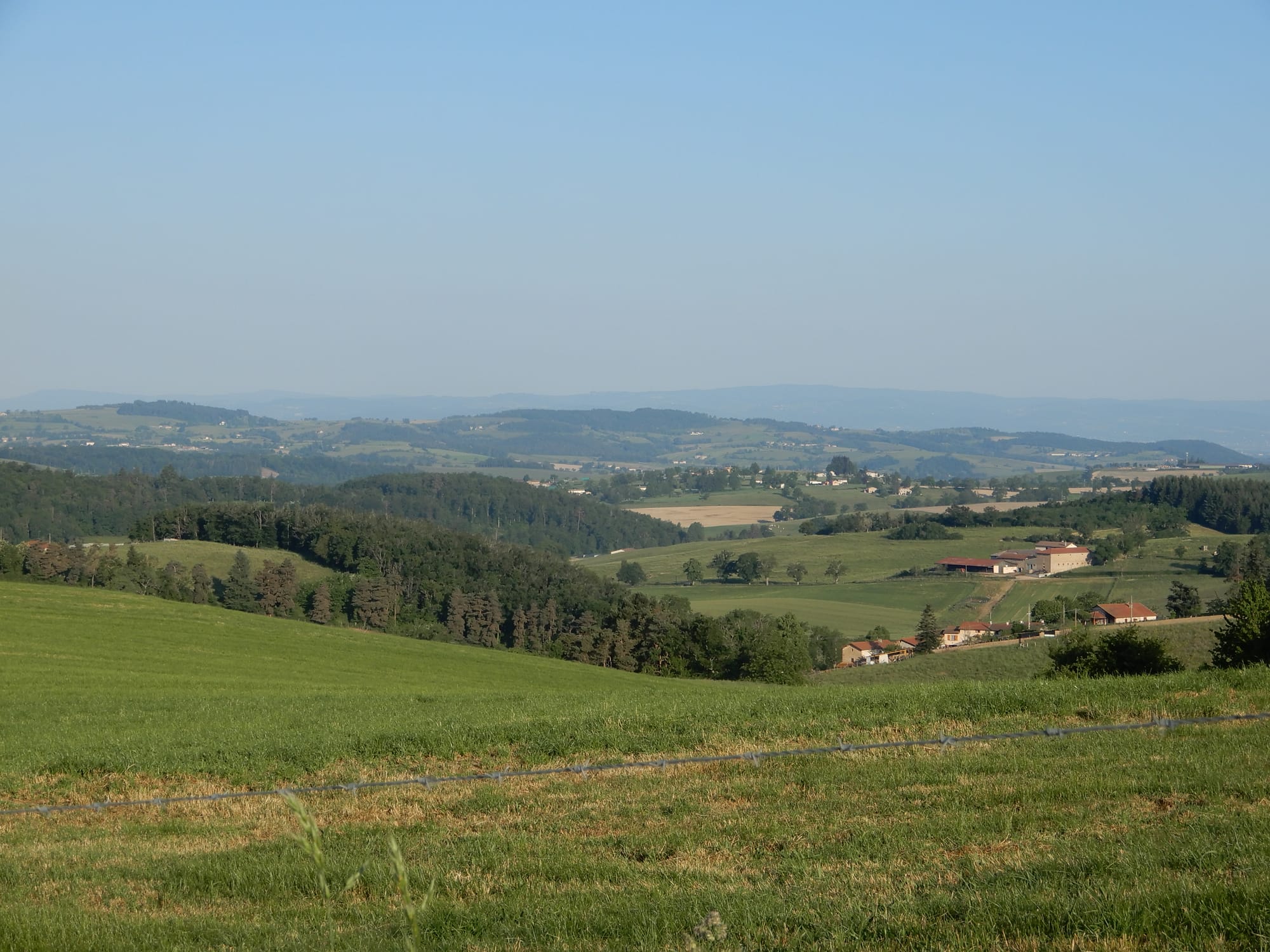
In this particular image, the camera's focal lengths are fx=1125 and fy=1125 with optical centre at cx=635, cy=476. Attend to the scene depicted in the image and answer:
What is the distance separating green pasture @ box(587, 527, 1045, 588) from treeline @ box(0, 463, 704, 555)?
14.9m

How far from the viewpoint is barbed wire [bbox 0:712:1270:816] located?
12.4 meters

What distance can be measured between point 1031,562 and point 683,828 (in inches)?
4598

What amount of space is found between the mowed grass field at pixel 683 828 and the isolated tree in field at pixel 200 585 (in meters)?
69.1

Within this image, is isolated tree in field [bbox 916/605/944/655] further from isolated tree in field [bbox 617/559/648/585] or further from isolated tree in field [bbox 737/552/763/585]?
isolated tree in field [bbox 617/559/648/585]

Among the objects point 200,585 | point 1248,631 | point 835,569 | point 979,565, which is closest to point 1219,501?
point 979,565

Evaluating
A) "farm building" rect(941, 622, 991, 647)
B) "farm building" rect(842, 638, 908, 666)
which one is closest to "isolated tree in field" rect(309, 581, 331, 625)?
"farm building" rect(842, 638, 908, 666)

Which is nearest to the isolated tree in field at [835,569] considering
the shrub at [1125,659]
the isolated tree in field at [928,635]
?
the isolated tree in field at [928,635]

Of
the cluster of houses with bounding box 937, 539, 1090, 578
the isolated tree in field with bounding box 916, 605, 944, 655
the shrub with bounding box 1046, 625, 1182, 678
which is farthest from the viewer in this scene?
the cluster of houses with bounding box 937, 539, 1090, 578

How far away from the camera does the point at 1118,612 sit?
82.7 m

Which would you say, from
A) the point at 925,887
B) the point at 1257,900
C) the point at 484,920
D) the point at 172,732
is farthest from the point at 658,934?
the point at 172,732

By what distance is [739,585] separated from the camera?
4916 inches

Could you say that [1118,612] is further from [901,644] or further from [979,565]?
[979,565]

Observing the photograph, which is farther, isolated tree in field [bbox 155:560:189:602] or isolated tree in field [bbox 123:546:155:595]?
isolated tree in field [bbox 123:546:155:595]

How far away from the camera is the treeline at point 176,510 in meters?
143
